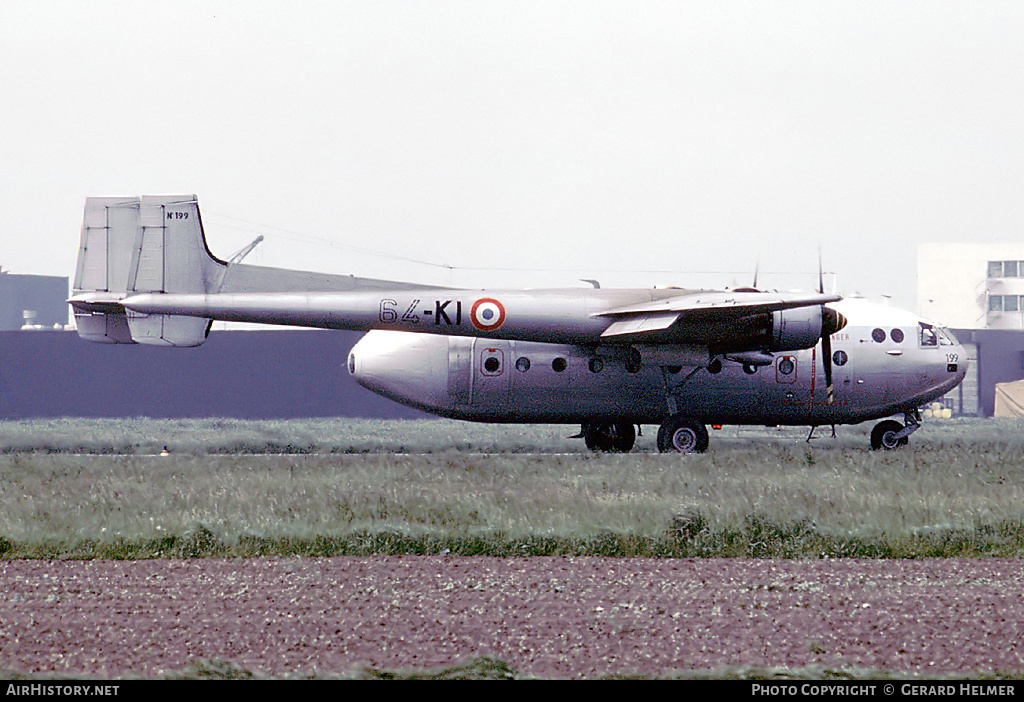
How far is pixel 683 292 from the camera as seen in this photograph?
2733 cm

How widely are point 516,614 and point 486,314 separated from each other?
16.5 m

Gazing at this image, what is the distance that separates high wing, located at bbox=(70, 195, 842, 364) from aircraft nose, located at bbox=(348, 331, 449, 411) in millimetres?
1534

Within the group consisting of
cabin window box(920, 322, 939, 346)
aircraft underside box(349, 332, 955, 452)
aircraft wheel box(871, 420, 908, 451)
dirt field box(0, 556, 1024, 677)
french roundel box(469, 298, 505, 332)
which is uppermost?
french roundel box(469, 298, 505, 332)

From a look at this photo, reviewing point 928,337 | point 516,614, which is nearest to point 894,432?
point 928,337

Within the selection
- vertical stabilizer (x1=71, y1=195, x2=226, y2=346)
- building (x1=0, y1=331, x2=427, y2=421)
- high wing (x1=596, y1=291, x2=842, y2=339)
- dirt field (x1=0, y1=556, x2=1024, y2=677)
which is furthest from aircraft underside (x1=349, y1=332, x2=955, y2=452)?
building (x1=0, y1=331, x2=427, y2=421)

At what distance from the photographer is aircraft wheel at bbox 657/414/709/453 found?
26.9 metres

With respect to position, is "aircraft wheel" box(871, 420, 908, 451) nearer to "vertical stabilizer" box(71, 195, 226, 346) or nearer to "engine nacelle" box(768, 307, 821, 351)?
"engine nacelle" box(768, 307, 821, 351)

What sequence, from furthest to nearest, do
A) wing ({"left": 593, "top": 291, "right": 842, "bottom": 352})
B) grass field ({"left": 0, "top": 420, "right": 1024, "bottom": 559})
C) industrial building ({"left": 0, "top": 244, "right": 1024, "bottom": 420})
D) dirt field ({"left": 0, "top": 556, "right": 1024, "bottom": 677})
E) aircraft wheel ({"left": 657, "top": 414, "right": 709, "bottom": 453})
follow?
industrial building ({"left": 0, "top": 244, "right": 1024, "bottom": 420}) < aircraft wheel ({"left": 657, "top": 414, "right": 709, "bottom": 453}) < wing ({"left": 593, "top": 291, "right": 842, "bottom": 352}) < grass field ({"left": 0, "top": 420, "right": 1024, "bottom": 559}) < dirt field ({"left": 0, "top": 556, "right": 1024, "bottom": 677})

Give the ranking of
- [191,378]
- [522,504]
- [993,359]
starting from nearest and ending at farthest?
[522,504], [191,378], [993,359]

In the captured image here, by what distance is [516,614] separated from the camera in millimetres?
9500

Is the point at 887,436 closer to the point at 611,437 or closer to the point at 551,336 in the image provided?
the point at 611,437

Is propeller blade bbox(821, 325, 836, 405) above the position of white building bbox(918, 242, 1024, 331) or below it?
below

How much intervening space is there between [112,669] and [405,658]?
2079mm
